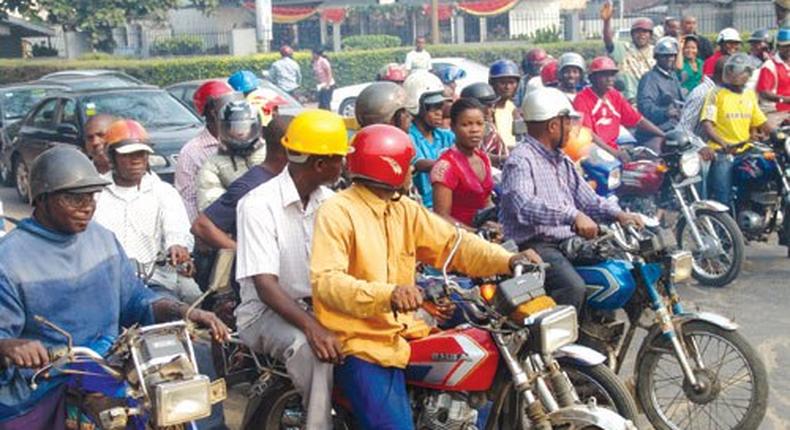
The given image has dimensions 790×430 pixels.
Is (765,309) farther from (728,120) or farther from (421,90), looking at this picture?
(421,90)

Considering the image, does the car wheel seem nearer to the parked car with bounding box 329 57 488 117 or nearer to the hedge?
the parked car with bounding box 329 57 488 117

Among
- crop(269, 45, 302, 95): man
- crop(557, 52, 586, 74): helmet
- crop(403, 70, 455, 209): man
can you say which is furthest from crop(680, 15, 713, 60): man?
crop(269, 45, 302, 95): man

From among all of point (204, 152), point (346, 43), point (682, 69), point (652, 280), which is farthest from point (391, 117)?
point (346, 43)

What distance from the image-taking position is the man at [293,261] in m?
4.94

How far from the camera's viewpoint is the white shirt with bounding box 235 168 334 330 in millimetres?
5074

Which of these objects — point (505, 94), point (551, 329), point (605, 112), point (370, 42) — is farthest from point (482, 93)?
point (370, 42)

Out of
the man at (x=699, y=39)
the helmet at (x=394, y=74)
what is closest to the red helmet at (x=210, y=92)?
the helmet at (x=394, y=74)

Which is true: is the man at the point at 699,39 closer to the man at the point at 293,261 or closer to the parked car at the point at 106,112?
the parked car at the point at 106,112

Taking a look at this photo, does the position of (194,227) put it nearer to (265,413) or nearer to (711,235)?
(265,413)

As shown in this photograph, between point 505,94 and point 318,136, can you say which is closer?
point 318,136

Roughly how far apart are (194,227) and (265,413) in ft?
5.33

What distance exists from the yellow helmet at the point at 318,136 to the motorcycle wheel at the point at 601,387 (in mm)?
1340

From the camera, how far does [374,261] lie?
4.90 m

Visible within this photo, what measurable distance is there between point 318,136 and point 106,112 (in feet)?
33.5
